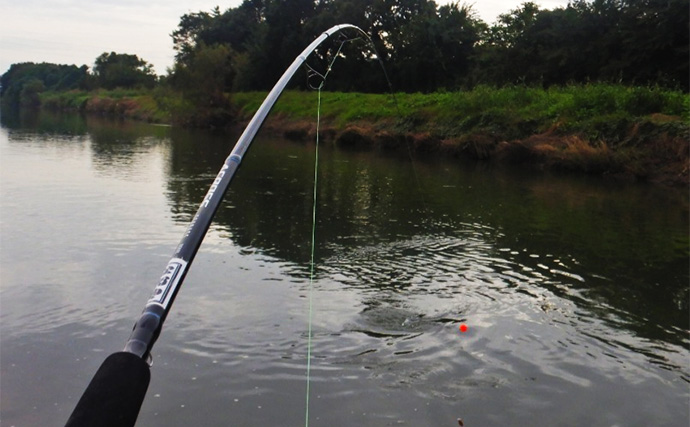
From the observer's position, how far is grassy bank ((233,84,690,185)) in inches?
859

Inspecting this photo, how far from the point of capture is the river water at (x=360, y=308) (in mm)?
5457

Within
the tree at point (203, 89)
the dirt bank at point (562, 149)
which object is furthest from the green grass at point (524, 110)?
the tree at point (203, 89)

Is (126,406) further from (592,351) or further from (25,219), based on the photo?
(25,219)

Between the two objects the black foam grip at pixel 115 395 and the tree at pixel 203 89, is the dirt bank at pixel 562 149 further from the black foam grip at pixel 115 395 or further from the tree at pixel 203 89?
the tree at pixel 203 89

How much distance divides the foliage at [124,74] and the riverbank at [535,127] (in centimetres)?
6609

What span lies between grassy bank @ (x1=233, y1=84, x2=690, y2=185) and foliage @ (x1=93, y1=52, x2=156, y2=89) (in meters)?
68.4

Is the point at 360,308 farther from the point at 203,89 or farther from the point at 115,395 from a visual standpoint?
the point at 203,89

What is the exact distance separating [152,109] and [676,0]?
1945 inches

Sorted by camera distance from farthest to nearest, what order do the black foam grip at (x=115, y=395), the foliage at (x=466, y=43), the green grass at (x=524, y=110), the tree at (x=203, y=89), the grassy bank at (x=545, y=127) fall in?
1. the tree at (x=203, y=89)
2. the foliage at (x=466, y=43)
3. the green grass at (x=524, y=110)
4. the grassy bank at (x=545, y=127)
5. the black foam grip at (x=115, y=395)

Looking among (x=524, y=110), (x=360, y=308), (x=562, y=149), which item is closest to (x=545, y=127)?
(x=524, y=110)

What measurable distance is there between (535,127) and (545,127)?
68 cm

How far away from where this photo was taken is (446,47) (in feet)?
161

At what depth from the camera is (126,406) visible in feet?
6.88

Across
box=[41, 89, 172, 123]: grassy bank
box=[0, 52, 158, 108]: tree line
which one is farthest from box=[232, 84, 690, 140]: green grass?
box=[0, 52, 158, 108]: tree line
